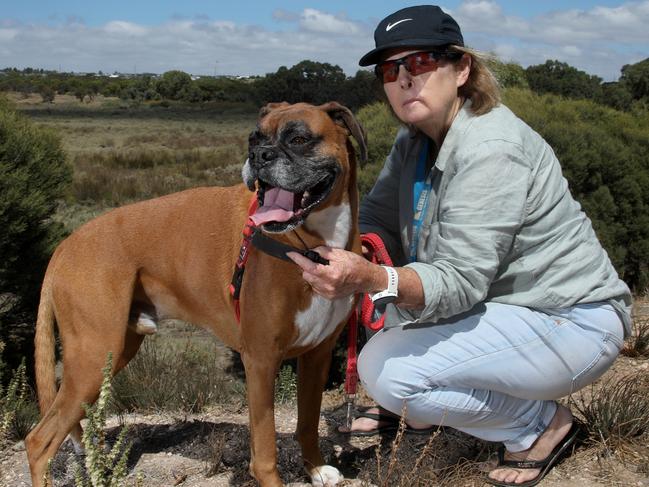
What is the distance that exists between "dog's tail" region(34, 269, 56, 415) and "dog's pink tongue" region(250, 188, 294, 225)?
1.44 metres

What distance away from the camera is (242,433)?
4.53m

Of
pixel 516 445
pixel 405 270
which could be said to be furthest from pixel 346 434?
pixel 405 270

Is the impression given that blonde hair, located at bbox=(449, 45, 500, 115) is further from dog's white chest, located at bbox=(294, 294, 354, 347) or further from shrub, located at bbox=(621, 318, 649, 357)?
shrub, located at bbox=(621, 318, 649, 357)

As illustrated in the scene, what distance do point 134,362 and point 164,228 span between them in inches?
87.3

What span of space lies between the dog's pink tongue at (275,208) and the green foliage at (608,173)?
5710mm

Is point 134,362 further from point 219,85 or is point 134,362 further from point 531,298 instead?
point 219,85

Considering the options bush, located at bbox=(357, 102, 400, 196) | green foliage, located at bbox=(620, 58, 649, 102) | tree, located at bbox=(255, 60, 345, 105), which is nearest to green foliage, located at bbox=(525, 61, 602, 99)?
green foliage, located at bbox=(620, 58, 649, 102)

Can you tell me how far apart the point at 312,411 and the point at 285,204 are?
1.29 metres

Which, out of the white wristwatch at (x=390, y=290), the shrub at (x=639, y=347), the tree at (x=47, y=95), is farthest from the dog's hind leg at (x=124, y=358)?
the tree at (x=47, y=95)

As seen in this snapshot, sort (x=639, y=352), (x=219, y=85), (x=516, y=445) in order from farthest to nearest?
1. (x=219, y=85)
2. (x=639, y=352)
3. (x=516, y=445)

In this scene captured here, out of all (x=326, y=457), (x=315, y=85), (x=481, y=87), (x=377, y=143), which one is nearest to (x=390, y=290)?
(x=481, y=87)

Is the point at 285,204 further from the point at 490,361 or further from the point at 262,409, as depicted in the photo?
the point at 490,361

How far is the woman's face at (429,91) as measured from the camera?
3.46m

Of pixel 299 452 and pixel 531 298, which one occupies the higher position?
pixel 531 298
